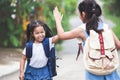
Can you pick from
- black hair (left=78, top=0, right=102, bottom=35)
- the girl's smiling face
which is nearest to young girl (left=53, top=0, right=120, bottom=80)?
black hair (left=78, top=0, right=102, bottom=35)

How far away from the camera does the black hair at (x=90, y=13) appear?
6.04 meters

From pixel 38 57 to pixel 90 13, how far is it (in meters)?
0.98

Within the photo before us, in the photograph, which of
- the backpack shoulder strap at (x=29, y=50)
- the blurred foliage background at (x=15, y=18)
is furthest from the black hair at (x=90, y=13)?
the blurred foliage background at (x=15, y=18)

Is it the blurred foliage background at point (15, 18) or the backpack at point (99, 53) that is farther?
the blurred foliage background at point (15, 18)

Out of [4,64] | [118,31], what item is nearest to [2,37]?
[4,64]

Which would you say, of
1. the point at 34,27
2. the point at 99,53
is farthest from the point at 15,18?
the point at 99,53

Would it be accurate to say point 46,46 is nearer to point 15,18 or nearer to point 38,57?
point 38,57

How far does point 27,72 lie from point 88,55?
1059mm

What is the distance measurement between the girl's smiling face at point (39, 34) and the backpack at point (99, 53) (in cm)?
78

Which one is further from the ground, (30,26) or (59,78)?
(30,26)

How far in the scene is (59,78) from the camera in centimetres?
1065

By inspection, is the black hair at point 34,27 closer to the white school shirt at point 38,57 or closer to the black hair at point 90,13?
the white school shirt at point 38,57

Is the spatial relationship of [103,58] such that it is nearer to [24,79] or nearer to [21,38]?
[24,79]

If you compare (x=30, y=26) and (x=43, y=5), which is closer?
(x=30, y=26)
